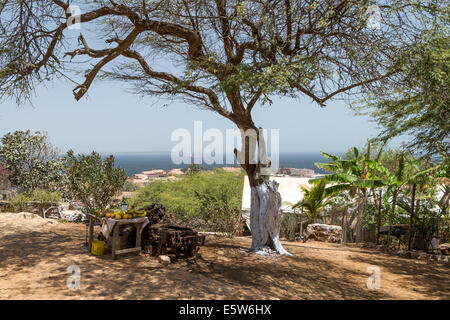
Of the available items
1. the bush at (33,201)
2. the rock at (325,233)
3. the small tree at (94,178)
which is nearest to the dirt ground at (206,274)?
the small tree at (94,178)

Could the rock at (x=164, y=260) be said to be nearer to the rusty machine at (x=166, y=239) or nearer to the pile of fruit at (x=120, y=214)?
the rusty machine at (x=166, y=239)

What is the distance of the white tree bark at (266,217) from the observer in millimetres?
8281

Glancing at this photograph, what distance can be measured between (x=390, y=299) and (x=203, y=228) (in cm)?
900

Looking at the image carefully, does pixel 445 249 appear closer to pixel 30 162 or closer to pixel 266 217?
pixel 266 217

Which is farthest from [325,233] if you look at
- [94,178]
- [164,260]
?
[94,178]

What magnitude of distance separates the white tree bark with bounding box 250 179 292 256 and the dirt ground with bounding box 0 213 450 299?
1.30 feet

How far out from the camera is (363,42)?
270 inches

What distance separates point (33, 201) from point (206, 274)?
932cm

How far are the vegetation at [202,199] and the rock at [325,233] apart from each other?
2630mm

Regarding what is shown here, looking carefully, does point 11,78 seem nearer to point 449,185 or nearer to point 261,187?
point 261,187

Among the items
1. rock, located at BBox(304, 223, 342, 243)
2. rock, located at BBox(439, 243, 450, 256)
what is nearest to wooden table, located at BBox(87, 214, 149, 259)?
rock, located at BBox(304, 223, 342, 243)

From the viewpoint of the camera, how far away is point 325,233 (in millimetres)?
12195

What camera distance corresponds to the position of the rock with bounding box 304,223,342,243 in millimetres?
12102

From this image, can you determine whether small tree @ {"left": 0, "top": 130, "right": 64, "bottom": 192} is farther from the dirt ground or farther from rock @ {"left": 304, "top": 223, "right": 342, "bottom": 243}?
rock @ {"left": 304, "top": 223, "right": 342, "bottom": 243}
